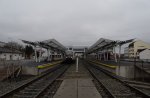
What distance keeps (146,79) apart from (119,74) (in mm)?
2839

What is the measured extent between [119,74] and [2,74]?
11.2 metres

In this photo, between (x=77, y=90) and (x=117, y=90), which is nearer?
(x=77, y=90)

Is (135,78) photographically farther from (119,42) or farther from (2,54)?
(2,54)

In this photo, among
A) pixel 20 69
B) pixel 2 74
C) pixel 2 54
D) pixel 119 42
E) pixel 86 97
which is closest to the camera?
pixel 86 97

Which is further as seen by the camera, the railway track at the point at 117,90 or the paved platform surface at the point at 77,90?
the railway track at the point at 117,90

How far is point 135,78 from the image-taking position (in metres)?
18.5

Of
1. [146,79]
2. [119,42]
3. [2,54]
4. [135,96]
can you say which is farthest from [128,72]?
[2,54]

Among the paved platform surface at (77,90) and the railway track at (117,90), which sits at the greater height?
the paved platform surface at (77,90)

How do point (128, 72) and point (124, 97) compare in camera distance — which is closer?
point (124, 97)

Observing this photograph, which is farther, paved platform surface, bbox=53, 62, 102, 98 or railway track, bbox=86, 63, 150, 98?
railway track, bbox=86, 63, 150, 98

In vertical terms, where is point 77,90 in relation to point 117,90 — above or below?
above

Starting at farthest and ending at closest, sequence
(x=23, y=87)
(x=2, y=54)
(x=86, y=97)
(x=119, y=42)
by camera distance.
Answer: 1. (x=2, y=54)
2. (x=119, y=42)
3. (x=23, y=87)
4. (x=86, y=97)

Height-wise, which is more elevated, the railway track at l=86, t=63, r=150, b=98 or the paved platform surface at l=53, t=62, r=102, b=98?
the paved platform surface at l=53, t=62, r=102, b=98

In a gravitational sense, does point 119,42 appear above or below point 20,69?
above
